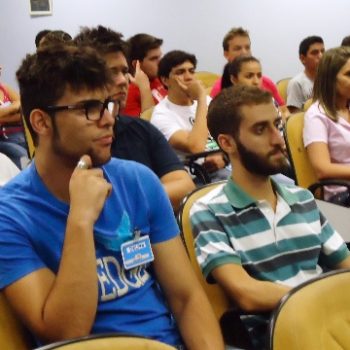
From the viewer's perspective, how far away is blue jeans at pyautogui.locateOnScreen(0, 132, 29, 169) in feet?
11.9

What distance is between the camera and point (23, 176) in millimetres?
1432

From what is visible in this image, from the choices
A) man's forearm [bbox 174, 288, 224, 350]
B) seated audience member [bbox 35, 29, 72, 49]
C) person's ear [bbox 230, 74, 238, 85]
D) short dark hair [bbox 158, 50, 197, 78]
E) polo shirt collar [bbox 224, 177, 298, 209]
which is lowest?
man's forearm [bbox 174, 288, 224, 350]

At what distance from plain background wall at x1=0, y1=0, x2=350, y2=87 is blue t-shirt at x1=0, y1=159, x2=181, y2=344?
4.02 meters

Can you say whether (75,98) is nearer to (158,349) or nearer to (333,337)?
(158,349)

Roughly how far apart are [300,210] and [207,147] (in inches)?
59.0

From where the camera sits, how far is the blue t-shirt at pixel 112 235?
51.5 inches

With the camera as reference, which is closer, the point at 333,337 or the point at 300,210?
the point at 333,337

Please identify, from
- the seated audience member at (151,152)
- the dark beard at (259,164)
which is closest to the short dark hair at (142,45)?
the seated audience member at (151,152)

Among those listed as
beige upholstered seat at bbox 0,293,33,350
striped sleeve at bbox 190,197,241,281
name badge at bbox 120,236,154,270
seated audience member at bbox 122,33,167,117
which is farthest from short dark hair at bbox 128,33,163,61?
beige upholstered seat at bbox 0,293,33,350

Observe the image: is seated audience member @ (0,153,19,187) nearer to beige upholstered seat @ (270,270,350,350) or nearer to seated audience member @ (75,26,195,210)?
seated audience member @ (75,26,195,210)

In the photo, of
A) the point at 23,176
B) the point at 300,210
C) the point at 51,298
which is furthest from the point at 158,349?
the point at 300,210

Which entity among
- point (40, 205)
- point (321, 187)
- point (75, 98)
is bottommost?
point (321, 187)

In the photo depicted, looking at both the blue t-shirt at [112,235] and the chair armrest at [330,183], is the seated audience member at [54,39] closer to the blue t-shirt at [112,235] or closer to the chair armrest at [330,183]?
the blue t-shirt at [112,235]

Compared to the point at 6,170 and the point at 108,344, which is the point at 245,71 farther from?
the point at 108,344
